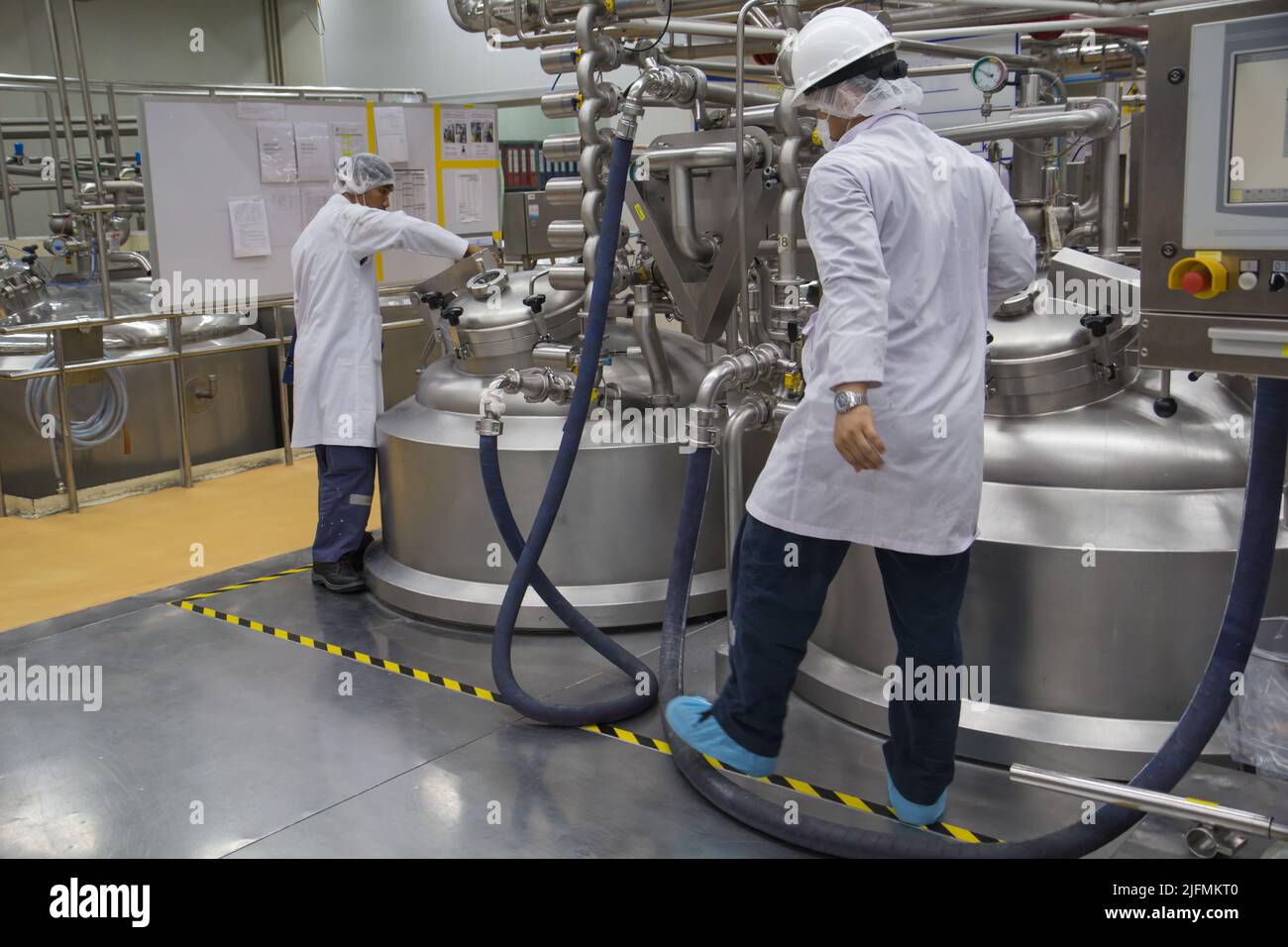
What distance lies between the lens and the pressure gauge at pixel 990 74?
10.7ft

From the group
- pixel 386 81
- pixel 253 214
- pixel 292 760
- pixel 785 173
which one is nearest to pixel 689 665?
pixel 292 760

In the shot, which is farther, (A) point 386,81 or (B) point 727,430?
(A) point 386,81

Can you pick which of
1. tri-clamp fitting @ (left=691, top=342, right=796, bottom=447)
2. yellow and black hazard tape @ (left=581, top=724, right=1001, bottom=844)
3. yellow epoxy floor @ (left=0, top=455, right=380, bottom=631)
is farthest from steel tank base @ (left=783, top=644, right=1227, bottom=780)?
yellow epoxy floor @ (left=0, top=455, right=380, bottom=631)

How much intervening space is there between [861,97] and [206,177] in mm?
4017

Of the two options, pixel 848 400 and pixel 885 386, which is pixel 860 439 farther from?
pixel 885 386

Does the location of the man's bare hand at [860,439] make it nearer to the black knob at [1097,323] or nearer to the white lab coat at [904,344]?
the white lab coat at [904,344]

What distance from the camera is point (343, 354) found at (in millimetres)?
4059

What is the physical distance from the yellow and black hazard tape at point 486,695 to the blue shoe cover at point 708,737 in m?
0.03

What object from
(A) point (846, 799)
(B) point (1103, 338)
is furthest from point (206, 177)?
(A) point (846, 799)

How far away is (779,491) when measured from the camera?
7.32 ft

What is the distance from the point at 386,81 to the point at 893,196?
32.5 ft
